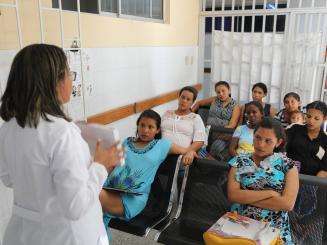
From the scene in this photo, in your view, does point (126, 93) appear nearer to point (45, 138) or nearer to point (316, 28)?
point (45, 138)

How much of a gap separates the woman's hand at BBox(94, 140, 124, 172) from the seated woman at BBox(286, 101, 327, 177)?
1.71 meters

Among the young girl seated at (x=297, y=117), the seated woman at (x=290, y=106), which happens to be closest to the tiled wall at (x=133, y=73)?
the seated woman at (x=290, y=106)

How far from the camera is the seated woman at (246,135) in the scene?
2764mm

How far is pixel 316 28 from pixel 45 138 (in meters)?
4.70

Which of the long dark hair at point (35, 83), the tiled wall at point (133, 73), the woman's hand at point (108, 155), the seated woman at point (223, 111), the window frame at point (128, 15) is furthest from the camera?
the seated woman at point (223, 111)

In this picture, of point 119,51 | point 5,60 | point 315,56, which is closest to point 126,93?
point 119,51

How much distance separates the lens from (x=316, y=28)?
4691mm

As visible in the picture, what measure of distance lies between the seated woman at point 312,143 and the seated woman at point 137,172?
0.92 meters

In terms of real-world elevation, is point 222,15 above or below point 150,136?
above

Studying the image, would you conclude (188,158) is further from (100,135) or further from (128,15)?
(128,15)

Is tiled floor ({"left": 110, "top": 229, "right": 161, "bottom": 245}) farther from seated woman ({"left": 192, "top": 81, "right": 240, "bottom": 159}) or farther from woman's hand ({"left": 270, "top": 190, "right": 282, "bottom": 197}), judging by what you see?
seated woman ({"left": 192, "top": 81, "right": 240, "bottom": 159})

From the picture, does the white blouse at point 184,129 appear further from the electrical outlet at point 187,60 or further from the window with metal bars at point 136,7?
the electrical outlet at point 187,60

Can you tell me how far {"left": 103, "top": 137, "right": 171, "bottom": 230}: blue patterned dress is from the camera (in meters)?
2.03

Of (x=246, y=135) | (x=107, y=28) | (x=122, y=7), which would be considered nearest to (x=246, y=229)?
(x=246, y=135)
